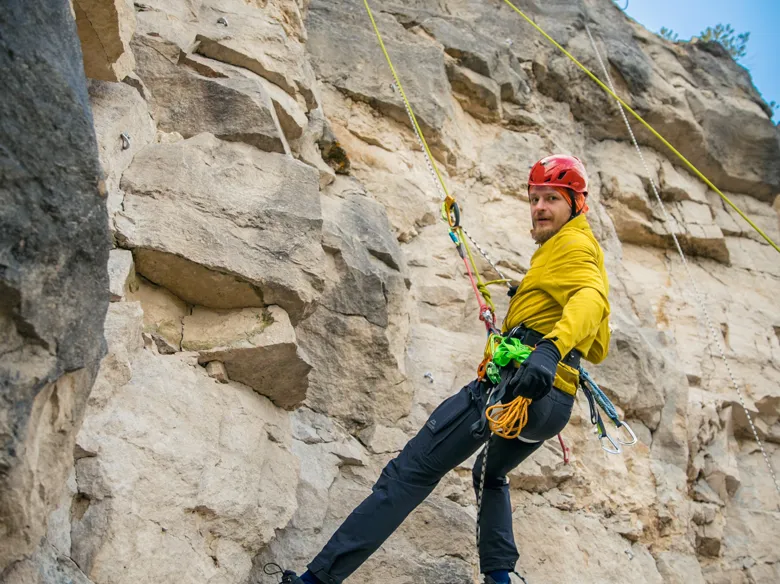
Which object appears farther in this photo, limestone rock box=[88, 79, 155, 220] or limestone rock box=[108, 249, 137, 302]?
limestone rock box=[88, 79, 155, 220]

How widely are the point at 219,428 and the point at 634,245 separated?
22.1 ft

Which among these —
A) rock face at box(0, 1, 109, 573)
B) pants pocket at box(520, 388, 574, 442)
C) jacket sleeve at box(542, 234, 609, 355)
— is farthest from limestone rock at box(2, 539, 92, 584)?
jacket sleeve at box(542, 234, 609, 355)

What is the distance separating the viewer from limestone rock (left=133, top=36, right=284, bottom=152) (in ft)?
16.0

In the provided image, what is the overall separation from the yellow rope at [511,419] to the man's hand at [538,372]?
0.30 ft

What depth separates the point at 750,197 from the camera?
412 inches

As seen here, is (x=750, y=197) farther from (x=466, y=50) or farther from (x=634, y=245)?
(x=466, y=50)

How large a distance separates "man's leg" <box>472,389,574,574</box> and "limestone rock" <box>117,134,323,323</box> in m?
1.36

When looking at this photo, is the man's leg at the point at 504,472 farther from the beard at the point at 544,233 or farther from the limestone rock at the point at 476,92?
the limestone rock at the point at 476,92

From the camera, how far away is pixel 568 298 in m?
3.66

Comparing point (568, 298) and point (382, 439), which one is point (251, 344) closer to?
point (382, 439)

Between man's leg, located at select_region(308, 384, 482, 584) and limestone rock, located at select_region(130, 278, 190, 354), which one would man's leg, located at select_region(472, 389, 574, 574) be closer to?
man's leg, located at select_region(308, 384, 482, 584)

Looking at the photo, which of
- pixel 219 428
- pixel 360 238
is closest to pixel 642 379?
pixel 360 238

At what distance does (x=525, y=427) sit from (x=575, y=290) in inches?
27.9

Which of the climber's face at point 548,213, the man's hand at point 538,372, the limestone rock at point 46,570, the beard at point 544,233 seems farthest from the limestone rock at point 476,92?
the limestone rock at point 46,570
